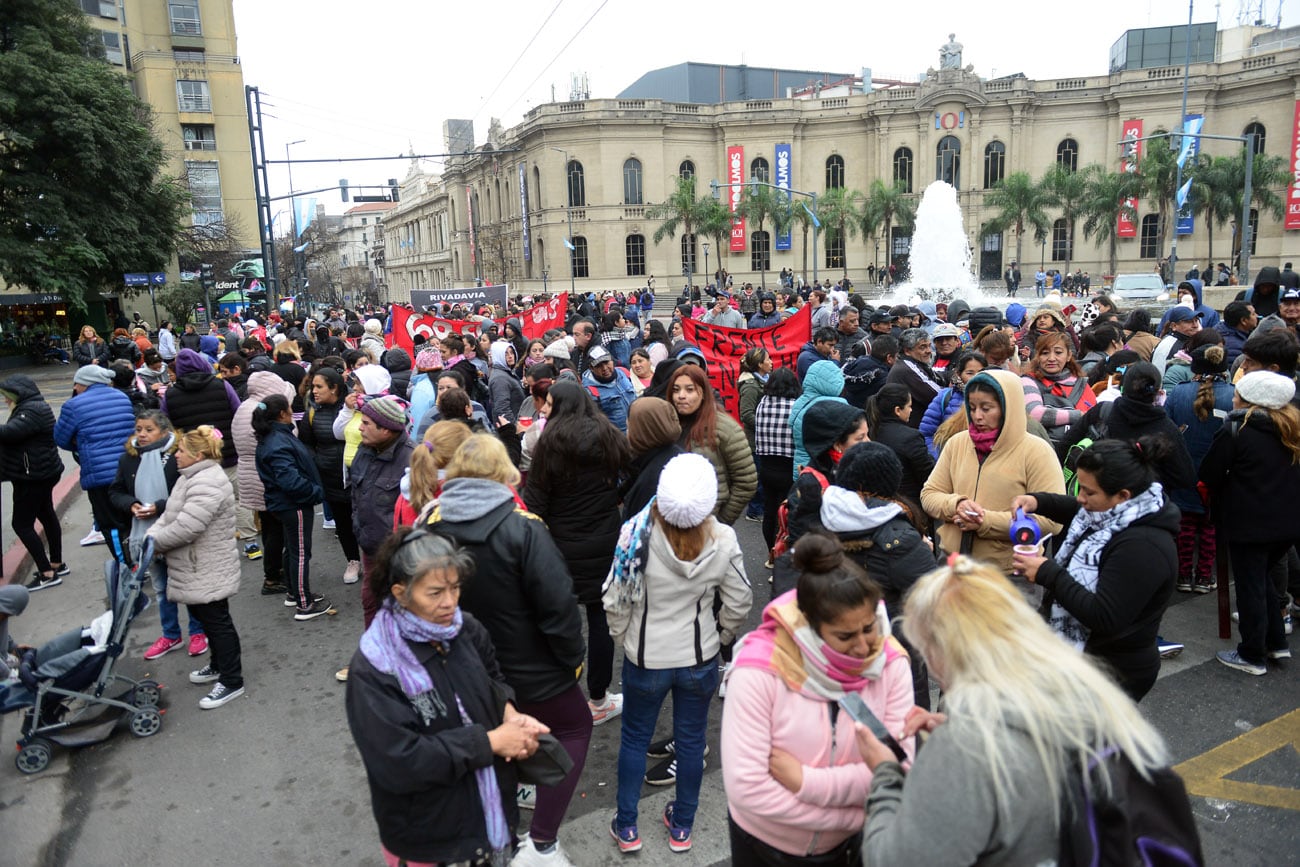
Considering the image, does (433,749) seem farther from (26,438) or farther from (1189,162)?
(1189,162)

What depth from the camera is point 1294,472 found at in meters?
4.68

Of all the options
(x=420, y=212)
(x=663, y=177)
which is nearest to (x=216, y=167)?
(x=663, y=177)

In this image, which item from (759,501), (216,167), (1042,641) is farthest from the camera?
(216,167)

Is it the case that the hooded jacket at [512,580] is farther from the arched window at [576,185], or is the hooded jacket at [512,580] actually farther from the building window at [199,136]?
the arched window at [576,185]

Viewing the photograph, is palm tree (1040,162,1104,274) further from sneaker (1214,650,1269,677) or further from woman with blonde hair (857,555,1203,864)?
woman with blonde hair (857,555,1203,864)

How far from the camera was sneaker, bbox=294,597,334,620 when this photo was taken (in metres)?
6.60

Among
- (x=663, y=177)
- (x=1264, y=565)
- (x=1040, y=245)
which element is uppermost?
(x=663, y=177)

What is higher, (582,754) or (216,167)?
(216,167)

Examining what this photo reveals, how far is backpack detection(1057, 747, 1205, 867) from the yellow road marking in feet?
8.50

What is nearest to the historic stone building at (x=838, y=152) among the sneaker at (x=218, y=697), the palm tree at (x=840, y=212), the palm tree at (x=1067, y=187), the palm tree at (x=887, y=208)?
the palm tree at (x=840, y=212)

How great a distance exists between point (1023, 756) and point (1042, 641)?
25 cm

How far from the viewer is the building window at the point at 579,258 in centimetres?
5738

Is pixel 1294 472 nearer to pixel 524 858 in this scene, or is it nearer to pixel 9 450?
pixel 524 858

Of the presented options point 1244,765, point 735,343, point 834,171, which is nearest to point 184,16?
point 834,171
